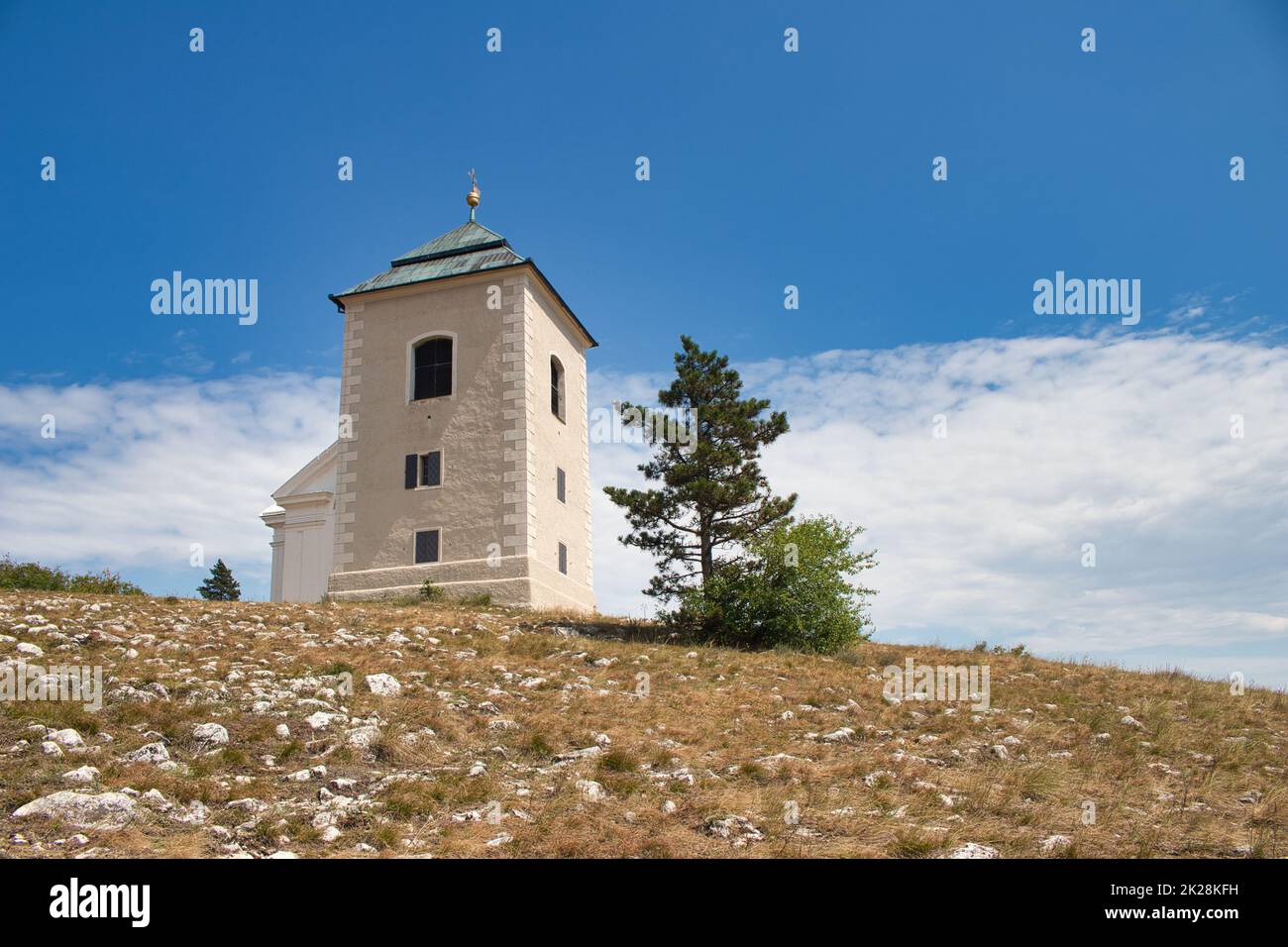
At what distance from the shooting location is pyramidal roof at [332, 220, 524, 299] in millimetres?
25797

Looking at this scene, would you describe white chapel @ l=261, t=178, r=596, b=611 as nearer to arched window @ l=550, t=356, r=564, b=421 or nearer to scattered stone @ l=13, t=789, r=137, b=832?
arched window @ l=550, t=356, r=564, b=421

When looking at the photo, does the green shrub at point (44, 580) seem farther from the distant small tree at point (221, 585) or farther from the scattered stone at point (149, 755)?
the distant small tree at point (221, 585)

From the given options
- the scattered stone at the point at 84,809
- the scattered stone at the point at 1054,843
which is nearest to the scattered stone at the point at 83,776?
the scattered stone at the point at 84,809

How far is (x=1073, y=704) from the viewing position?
14.2m

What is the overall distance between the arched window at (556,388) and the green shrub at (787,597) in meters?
9.07

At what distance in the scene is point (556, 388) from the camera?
27422 mm

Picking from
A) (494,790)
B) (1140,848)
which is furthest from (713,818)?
(1140,848)

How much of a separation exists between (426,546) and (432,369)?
5.44 metres

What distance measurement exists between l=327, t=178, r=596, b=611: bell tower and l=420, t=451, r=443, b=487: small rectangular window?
0.12ft

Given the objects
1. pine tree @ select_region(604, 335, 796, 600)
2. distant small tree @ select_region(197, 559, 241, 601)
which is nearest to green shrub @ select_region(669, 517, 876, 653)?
pine tree @ select_region(604, 335, 796, 600)

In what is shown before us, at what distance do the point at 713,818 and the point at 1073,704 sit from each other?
9347 millimetres

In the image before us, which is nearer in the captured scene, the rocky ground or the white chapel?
the rocky ground

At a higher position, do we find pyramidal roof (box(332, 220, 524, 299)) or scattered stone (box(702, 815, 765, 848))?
pyramidal roof (box(332, 220, 524, 299))
